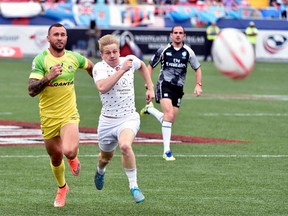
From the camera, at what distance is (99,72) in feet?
41.0

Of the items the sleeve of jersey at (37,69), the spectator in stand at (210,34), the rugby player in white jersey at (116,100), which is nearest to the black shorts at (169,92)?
the rugby player in white jersey at (116,100)

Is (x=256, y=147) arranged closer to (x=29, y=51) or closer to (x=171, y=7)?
(x=29, y=51)

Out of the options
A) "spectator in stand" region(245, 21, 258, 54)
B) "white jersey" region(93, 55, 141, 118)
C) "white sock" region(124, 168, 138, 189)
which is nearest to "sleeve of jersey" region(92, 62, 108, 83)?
"white jersey" region(93, 55, 141, 118)

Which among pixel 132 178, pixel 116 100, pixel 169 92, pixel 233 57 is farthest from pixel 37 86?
pixel 169 92

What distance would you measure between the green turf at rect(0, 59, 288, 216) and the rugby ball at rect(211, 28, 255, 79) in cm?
169

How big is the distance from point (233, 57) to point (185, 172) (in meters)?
3.24

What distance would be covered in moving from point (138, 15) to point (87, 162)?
35566 millimetres

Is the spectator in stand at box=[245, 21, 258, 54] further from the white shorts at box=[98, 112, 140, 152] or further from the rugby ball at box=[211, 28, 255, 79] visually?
the white shorts at box=[98, 112, 140, 152]

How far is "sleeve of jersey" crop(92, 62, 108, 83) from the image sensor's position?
12408mm

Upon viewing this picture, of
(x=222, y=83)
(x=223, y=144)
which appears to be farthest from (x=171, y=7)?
(x=223, y=144)

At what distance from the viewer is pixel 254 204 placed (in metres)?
12.3

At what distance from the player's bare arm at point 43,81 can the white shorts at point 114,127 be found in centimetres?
107

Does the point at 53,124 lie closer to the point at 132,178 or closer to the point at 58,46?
the point at 58,46

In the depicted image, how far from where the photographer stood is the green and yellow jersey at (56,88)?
12352mm
